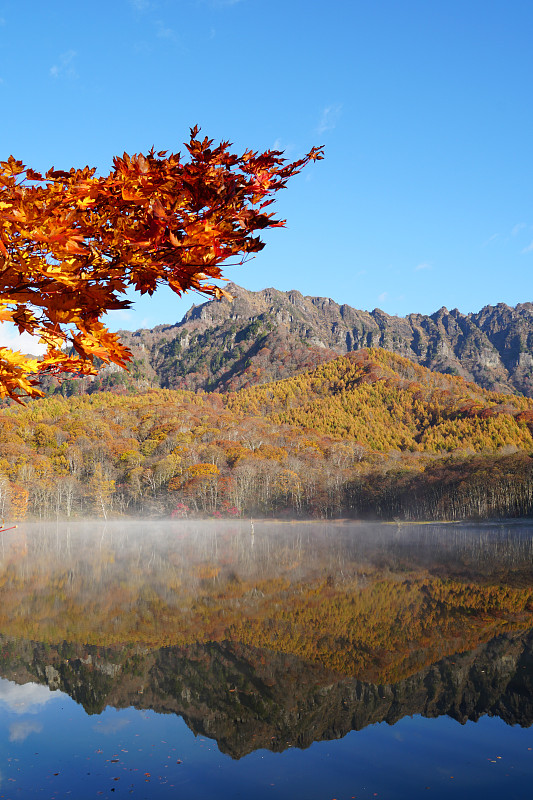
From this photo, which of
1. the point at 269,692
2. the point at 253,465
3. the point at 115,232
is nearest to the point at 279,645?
the point at 269,692

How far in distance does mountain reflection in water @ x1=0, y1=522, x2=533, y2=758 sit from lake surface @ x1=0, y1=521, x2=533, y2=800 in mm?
50

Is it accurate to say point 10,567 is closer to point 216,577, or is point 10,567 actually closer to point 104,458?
point 216,577

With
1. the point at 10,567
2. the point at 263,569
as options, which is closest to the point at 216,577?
the point at 263,569

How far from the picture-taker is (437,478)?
83.1 meters

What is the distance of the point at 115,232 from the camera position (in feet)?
10.2

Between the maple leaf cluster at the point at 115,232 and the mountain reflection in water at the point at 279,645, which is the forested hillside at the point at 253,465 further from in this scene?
the maple leaf cluster at the point at 115,232

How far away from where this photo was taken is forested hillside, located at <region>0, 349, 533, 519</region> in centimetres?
8075

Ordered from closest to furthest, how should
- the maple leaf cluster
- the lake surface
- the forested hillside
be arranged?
the maple leaf cluster
the lake surface
the forested hillside

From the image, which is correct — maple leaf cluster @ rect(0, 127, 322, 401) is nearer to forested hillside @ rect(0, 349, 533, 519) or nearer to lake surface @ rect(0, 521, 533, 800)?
lake surface @ rect(0, 521, 533, 800)

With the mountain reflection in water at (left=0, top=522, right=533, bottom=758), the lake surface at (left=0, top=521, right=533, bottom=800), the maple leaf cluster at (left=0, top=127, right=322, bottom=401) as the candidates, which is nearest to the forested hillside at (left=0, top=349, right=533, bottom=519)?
the mountain reflection in water at (left=0, top=522, right=533, bottom=758)

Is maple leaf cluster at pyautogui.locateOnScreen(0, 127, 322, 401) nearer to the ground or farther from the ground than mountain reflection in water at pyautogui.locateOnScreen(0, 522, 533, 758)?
farther from the ground

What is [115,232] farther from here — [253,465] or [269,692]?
[253,465]

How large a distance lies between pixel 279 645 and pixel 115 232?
1300cm

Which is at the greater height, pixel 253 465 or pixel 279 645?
pixel 253 465
